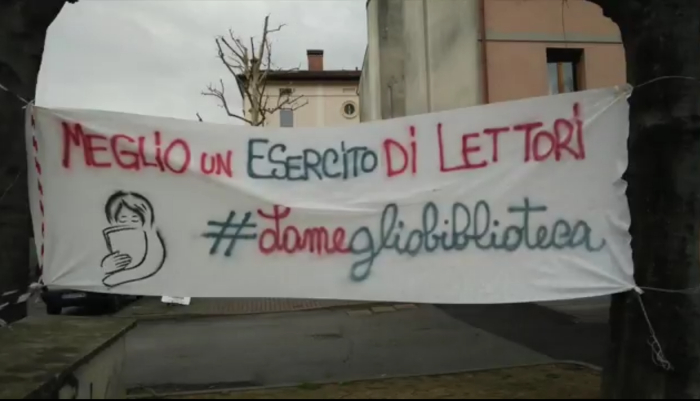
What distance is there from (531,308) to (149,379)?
8.38 m

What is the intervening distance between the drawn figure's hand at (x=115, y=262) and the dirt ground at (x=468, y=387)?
2571 millimetres

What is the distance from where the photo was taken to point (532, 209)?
4.13 meters

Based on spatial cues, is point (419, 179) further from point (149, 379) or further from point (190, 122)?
point (149, 379)

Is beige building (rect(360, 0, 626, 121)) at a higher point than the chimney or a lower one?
lower

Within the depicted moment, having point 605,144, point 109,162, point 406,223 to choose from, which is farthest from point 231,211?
point 605,144

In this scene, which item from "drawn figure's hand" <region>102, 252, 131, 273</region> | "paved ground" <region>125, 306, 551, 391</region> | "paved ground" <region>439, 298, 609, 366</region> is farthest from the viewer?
"paved ground" <region>439, 298, 609, 366</region>

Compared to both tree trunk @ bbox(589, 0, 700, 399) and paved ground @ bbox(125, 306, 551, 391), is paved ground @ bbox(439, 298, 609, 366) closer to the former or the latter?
paved ground @ bbox(125, 306, 551, 391)

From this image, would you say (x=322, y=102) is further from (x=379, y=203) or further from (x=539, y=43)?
Result: (x=379, y=203)

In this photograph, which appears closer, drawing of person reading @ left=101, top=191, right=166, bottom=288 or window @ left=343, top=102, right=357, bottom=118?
drawing of person reading @ left=101, top=191, right=166, bottom=288

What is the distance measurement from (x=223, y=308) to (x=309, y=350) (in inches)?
268

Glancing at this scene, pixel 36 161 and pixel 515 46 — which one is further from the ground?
pixel 515 46

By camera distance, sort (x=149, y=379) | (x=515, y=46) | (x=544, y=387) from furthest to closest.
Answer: (x=515, y=46) < (x=149, y=379) < (x=544, y=387)

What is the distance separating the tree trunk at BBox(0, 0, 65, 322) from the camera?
150 inches

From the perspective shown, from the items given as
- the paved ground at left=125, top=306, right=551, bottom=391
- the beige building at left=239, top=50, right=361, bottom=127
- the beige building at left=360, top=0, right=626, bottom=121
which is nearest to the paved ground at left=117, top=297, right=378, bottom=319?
the paved ground at left=125, top=306, right=551, bottom=391
